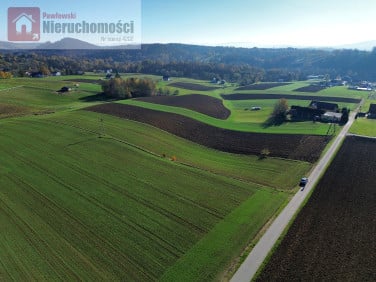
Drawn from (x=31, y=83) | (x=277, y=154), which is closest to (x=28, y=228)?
(x=277, y=154)

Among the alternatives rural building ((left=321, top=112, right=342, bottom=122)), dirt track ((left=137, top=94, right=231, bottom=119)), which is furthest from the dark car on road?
dirt track ((left=137, top=94, right=231, bottom=119))

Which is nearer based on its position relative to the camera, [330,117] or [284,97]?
[330,117]

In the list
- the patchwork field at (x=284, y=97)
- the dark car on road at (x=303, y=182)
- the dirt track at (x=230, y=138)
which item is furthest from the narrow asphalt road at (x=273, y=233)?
the patchwork field at (x=284, y=97)

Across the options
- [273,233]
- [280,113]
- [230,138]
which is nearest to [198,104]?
[280,113]

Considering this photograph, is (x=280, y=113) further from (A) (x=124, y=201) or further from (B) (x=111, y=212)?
(B) (x=111, y=212)

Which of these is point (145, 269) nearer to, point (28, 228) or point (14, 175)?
point (28, 228)

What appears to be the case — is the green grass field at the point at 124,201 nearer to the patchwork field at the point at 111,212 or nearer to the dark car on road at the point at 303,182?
the patchwork field at the point at 111,212
